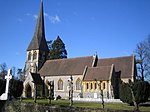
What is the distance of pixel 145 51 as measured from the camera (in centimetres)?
4506

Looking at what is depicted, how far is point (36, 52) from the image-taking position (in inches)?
2311

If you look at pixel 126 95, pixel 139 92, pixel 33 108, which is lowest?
pixel 126 95

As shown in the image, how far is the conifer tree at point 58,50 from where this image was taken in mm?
73312

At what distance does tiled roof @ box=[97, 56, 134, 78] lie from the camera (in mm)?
43781

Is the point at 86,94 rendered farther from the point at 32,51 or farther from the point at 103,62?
the point at 32,51

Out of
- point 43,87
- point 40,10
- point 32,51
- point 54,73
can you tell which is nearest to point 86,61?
point 54,73

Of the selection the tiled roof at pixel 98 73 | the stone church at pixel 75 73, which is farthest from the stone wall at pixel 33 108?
the tiled roof at pixel 98 73

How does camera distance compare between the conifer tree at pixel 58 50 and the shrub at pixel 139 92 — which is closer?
the shrub at pixel 139 92

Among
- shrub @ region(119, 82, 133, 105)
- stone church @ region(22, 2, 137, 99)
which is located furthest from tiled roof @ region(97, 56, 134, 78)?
Answer: shrub @ region(119, 82, 133, 105)

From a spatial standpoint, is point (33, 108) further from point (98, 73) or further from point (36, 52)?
point (36, 52)

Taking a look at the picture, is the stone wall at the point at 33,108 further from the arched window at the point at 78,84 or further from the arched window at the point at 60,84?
the arched window at the point at 60,84

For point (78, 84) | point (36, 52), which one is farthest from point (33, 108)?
point (36, 52)

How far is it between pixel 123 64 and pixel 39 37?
27876 millimetres

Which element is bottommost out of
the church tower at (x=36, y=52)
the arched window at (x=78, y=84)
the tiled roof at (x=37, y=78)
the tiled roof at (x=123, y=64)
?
the arched window at (x=78, y=84)
